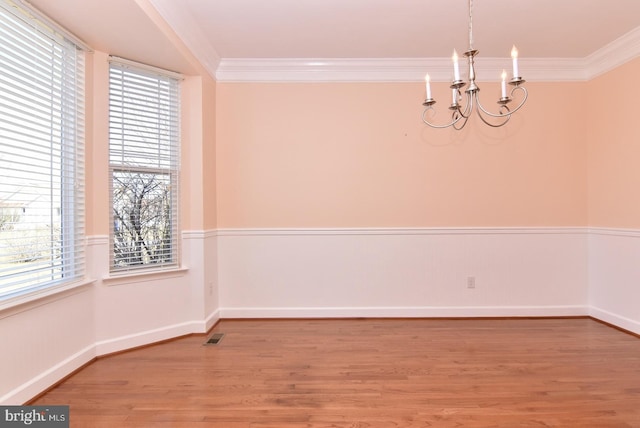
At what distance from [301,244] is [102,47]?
7.84ft

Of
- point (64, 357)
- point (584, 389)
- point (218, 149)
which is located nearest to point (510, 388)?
point (584, 389)

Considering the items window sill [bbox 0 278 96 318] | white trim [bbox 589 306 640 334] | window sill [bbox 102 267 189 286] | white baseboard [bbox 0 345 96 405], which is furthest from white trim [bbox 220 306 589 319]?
window sill [bbox 0 278 96 318]

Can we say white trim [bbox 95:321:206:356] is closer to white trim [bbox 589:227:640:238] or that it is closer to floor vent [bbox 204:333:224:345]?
floor vent [bbox 204:333:224:345]

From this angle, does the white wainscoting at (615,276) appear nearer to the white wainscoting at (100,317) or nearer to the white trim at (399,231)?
the white trim at (399,231)

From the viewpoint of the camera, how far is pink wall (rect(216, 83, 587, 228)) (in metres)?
3.66

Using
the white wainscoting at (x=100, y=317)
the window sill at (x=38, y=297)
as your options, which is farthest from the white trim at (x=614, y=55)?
the window sill at (x=38, y=297)

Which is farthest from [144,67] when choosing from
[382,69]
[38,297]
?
[382,69]

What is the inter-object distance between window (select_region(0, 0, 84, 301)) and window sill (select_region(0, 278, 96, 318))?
0.03 metres

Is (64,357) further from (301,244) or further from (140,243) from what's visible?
(301,244)

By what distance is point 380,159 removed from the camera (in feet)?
12.0

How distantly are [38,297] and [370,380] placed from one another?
7.12ft

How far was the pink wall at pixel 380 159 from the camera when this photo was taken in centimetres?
366

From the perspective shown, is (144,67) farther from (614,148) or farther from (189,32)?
(614,148)

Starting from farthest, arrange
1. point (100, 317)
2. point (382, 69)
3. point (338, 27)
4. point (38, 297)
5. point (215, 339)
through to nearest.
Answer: point (382, 69) → point (215, 339) → point (338, 27) → point (100, 317) → point (38, 297)
